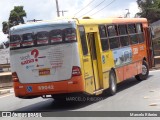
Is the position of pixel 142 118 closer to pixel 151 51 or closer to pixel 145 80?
pixel 145 80

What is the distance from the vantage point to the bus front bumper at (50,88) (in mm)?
13742

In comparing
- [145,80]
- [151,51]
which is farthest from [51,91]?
[151,51]

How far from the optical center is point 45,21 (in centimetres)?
1437

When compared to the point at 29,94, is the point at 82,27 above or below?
above

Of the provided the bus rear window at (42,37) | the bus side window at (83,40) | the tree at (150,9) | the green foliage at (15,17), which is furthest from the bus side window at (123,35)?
the tree at (150,9)

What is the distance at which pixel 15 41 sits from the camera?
47.5ft

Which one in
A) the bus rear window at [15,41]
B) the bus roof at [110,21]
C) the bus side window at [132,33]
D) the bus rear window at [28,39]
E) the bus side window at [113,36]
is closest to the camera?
the bus rear window at [28,39]

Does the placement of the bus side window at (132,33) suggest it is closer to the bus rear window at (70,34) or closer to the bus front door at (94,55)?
the bus front door at (94,55)

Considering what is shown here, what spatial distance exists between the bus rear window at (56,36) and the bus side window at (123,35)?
493 centimetres

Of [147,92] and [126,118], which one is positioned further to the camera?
[147,92]

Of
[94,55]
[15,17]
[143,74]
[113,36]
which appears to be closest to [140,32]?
[143,74]


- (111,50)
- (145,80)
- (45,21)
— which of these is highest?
(45,21)

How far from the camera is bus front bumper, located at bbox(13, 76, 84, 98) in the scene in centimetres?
1374

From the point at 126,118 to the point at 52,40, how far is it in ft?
13.6
